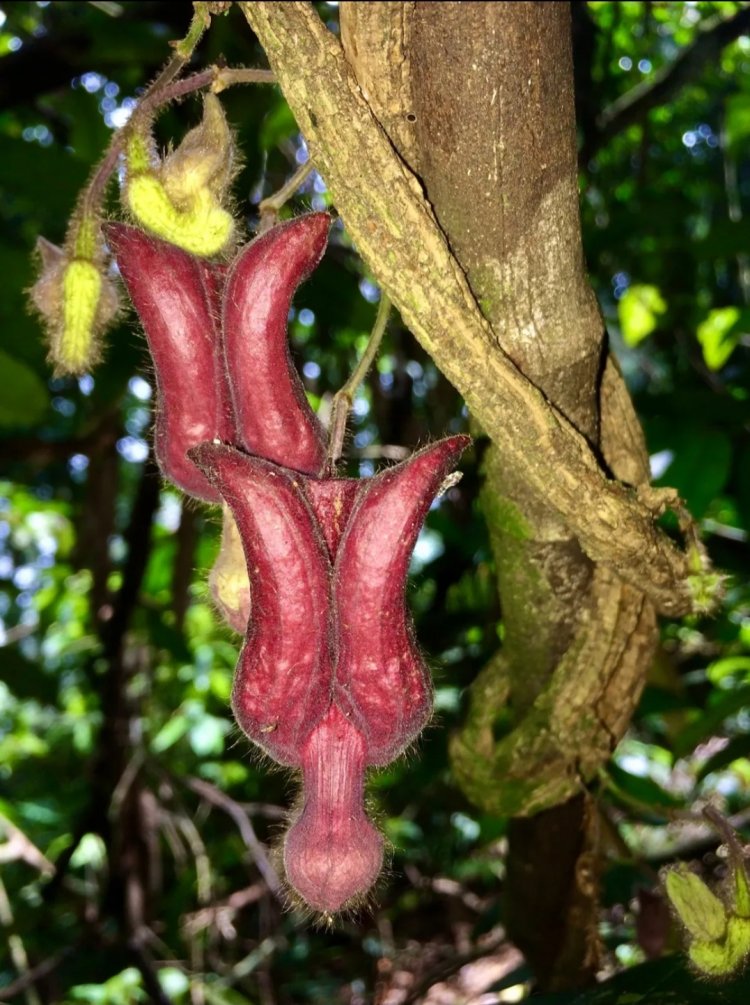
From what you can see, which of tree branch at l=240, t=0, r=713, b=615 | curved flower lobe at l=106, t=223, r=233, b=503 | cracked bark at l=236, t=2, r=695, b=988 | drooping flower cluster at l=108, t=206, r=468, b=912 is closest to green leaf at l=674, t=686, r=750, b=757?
cracked bark at l=236, t=2, r=695, b=988

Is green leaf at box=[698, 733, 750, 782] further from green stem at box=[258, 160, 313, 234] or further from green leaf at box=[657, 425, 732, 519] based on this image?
green stem at box=[258, 160, 313, 234]

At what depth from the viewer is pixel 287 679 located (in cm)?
69

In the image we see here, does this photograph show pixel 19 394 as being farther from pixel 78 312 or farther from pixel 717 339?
pixel 717 339

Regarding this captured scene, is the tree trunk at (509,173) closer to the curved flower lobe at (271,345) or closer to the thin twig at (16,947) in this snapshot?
the curved flower lobe at (271,345)

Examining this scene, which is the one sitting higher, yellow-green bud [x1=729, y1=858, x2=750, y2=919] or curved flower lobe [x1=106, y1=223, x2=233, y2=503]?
curved flower lobe [x1=106, y1=223, x2=233, y2=503]

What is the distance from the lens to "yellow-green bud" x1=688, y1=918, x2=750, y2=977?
0.87 m

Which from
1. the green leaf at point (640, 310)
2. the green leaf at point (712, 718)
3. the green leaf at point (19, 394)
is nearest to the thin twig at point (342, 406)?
the green leaf at point (19, 394)

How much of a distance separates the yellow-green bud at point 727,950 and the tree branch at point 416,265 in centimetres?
41

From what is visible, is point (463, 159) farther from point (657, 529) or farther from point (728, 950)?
point (728, 950)

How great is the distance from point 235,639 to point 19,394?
2.30 ft

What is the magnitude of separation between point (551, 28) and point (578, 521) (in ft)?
1.25

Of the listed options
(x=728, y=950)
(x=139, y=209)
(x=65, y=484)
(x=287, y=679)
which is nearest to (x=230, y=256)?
(x=139, y=209)

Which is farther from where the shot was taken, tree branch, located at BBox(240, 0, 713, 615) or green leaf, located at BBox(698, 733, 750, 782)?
green leaf, located at BBox(698, 733, 750, 782)

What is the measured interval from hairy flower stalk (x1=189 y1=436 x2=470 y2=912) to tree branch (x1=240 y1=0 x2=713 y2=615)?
6 cm
